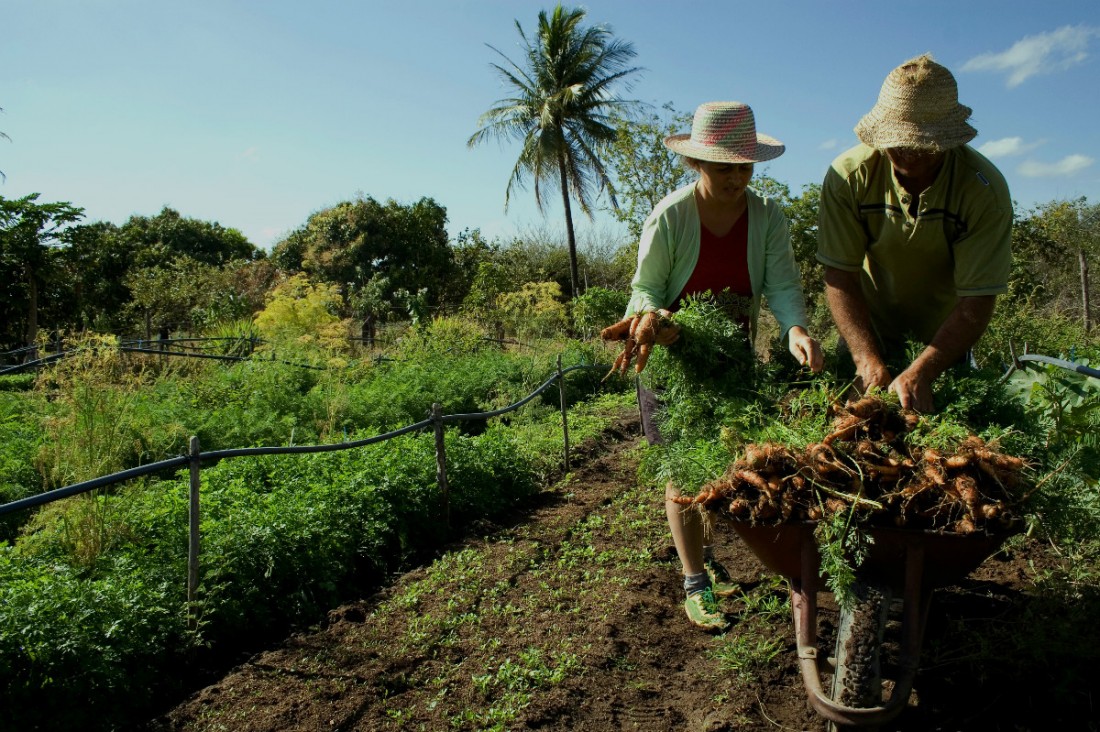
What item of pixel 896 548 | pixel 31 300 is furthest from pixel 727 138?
pixel 31 300

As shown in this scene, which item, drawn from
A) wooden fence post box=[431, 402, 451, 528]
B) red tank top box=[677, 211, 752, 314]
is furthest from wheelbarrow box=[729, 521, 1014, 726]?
wooden fence post box=[431, 402, 451, 528]

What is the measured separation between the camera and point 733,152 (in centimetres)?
310

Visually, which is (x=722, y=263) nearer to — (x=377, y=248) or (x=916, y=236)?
(x=916, y=236)

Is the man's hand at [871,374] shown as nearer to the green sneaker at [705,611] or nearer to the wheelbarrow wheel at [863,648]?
the wheelbarrow wheel at [863,648]

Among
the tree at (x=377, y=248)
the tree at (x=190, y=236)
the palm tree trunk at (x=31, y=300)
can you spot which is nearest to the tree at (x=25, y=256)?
the palm tree trunk at (x=31, y=300)

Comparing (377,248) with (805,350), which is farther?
(377,248)

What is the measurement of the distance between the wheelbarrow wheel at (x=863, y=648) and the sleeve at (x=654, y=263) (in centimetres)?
145

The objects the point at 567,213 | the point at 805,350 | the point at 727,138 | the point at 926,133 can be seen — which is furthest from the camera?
the point at 567,213

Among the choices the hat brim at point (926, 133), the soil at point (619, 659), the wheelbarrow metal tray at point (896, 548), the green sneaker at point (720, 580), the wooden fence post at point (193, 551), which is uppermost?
the hat brim at point (926, 133)

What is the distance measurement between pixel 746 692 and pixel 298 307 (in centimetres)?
1326

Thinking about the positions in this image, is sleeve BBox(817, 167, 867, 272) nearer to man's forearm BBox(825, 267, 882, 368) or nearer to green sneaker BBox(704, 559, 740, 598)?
man's forearm BBox(825, 267, 882, 368)

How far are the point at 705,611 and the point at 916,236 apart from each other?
1.83m

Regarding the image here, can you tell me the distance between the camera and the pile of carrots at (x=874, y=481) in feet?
6.54

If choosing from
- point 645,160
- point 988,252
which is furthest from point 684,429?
point 645,160
